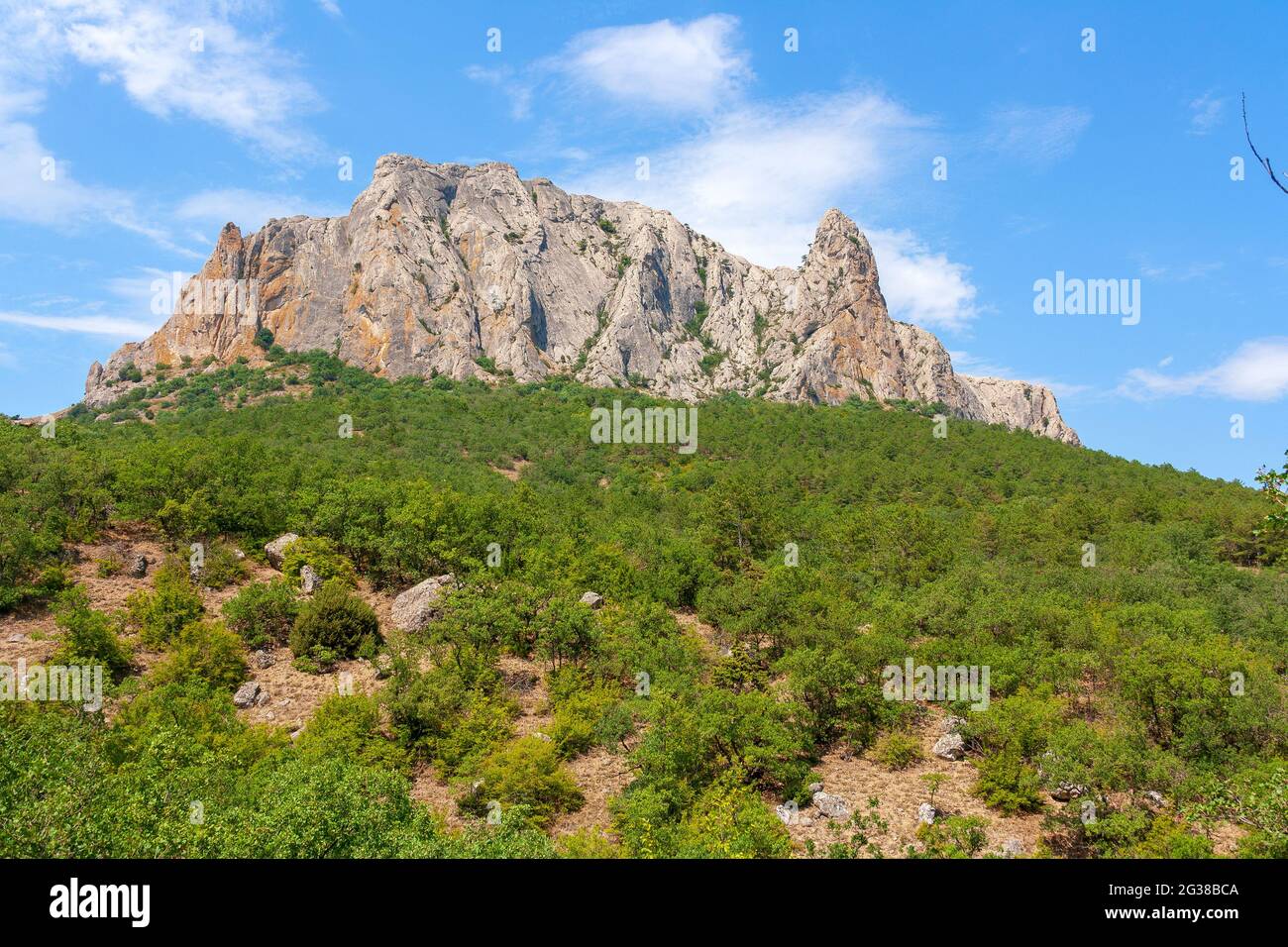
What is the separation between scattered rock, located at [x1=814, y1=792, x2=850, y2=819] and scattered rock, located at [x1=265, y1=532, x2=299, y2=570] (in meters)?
25.1

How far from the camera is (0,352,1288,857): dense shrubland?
14250 mm

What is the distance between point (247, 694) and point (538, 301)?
4354 inches

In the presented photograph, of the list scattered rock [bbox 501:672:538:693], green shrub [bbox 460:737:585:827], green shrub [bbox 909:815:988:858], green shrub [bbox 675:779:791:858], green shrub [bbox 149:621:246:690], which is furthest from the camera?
scattered rock [bbox 501:672:538:693]

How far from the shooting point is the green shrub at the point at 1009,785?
19172 mm

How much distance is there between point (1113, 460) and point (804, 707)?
7128 centimetres

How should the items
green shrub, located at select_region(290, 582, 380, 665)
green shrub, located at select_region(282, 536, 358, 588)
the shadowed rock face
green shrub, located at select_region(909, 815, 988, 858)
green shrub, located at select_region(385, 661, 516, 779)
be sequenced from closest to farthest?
green shrub, located at select_region(909, 815, 988, 858), green shrub, located at select_region(385, 661, 516, 779), green shrub, located at select_region(290, 582, 380, 665), green shrub, located at select_region(282, 536, 358, 588), the shadowed rock face

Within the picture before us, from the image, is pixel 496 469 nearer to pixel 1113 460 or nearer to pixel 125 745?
pixel 125 745

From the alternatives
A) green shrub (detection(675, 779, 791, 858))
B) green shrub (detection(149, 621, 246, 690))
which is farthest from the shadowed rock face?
green shrub (detection(675, 779, 791, 858))

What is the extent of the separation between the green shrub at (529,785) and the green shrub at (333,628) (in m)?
10.0

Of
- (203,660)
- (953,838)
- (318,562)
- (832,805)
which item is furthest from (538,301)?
(953,838)

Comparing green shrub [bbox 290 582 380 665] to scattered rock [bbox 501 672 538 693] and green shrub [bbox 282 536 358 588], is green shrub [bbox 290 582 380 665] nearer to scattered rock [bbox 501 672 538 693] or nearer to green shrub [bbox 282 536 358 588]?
green shrub [bbox 282 536 358 588]

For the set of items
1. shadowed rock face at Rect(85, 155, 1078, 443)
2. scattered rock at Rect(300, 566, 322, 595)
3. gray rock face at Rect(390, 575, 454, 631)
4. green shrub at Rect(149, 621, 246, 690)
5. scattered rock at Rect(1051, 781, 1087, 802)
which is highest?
shadowed rock face at Rect(85, 155, 1078, 443)

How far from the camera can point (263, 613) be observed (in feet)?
91.5

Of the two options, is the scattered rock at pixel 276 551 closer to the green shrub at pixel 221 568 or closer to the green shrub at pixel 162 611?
the green shrub at pixel 221 568
